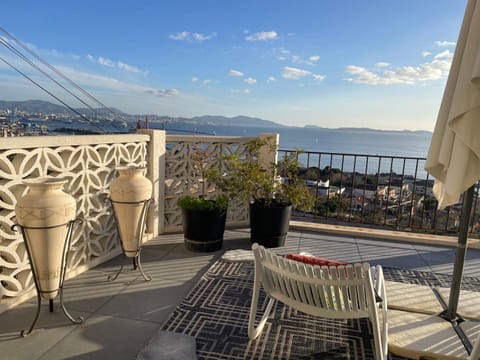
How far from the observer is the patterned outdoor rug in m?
1.99

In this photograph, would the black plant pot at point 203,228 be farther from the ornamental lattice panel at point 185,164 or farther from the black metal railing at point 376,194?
the black metal railing at point 376,194

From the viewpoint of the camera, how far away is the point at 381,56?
25.2 feet

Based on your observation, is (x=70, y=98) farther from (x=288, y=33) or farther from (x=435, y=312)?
(x=435, y=312)

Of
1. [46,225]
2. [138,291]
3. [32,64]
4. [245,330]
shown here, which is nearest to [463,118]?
[245,330]

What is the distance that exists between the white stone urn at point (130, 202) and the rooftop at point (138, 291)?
0.45m

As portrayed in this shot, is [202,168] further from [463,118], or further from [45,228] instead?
[463,118]

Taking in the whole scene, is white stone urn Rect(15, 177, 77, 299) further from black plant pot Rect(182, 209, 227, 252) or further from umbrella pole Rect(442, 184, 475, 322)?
umbrella pole Rect(442, 184, 475, 322)

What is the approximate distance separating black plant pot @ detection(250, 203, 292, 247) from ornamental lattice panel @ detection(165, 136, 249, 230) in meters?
0.89

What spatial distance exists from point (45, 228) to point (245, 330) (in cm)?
155

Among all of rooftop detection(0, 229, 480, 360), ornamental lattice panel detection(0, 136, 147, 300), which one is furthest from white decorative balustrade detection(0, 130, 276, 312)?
rooftop detection(0, 229, 480, 360)

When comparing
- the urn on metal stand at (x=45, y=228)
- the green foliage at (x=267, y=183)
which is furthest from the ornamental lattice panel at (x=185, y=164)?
the urn on metal stand at (x=45, y=228)

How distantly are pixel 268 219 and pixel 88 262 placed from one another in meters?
2.15

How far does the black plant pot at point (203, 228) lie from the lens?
372 cm

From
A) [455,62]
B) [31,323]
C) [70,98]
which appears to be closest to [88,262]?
[31,323]
